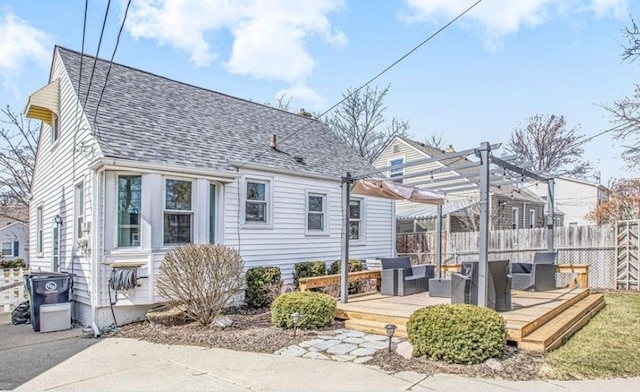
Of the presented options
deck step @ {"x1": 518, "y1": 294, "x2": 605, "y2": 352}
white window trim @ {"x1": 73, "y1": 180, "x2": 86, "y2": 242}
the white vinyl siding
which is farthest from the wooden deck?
white window trim @ {"x1": 73, "y1": 180, "x2": 86, "y2": 242}

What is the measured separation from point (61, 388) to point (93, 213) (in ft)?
12.6

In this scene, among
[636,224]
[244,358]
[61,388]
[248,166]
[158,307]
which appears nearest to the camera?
[61,388]

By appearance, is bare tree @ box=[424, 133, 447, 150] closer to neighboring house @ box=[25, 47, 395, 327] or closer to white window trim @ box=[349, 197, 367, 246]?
neighboring house @ box=[25, 47, 395, 327]

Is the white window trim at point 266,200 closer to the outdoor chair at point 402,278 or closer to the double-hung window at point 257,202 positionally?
the double-hung window at point 257,202

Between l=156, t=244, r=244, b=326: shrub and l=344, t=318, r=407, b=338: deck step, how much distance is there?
7.10 ft

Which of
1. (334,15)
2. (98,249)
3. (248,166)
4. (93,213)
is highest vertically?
(334,15)

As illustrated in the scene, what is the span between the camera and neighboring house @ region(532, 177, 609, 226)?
2853 centimetres

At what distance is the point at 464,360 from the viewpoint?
4.99 m

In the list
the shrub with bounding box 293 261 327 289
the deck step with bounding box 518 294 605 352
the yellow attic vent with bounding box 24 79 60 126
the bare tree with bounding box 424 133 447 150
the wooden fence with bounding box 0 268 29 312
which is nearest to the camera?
the deck step with bounding box 518 294 605 352

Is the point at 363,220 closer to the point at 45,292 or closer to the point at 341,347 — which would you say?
the point at 341,347

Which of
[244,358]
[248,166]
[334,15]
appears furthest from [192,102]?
[244,358]

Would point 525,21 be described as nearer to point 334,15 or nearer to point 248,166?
point 334,15

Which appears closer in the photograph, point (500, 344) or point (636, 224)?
point (500, 344)

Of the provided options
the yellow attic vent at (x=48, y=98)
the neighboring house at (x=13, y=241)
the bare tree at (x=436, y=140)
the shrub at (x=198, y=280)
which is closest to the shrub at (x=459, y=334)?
the shrub at (x=198, y=280)
